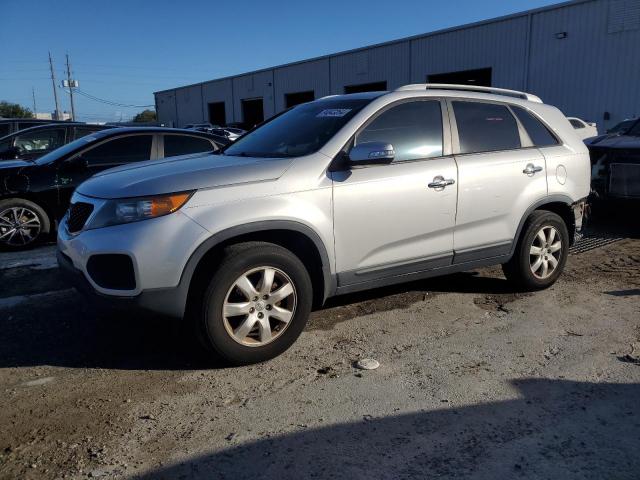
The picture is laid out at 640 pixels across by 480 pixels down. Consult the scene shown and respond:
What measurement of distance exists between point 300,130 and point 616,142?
17.9 ft

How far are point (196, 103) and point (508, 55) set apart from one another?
115ft

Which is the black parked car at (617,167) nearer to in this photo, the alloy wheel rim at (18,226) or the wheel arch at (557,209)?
the wheel arch at (557,209)

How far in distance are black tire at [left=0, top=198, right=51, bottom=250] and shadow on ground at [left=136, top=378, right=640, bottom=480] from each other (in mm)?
5288

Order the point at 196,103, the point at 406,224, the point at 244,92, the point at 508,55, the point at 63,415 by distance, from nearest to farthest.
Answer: the point at 63,415 < the point at 406,224 < the point at 508,55 < the point at 244,92 < the point at 196,103

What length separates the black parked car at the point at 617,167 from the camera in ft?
23.4

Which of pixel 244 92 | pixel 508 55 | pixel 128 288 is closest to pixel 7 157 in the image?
pixel 128 288

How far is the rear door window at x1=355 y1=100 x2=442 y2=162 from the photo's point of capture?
401 cm

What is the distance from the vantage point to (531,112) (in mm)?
4980

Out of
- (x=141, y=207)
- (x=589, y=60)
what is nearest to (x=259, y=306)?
(x=141, y=207)

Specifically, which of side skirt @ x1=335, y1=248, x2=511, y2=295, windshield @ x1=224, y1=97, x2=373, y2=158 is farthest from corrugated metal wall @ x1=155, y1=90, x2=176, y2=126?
side skirt @ x1=335, y1=248, x2=511, y2=295

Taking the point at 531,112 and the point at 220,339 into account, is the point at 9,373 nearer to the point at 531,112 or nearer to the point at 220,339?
the point at 220,339

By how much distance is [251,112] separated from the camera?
4525cm

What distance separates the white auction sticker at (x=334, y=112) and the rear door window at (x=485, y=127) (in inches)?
37.9

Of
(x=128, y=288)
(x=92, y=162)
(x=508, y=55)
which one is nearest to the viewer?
(x=128, y=288)
